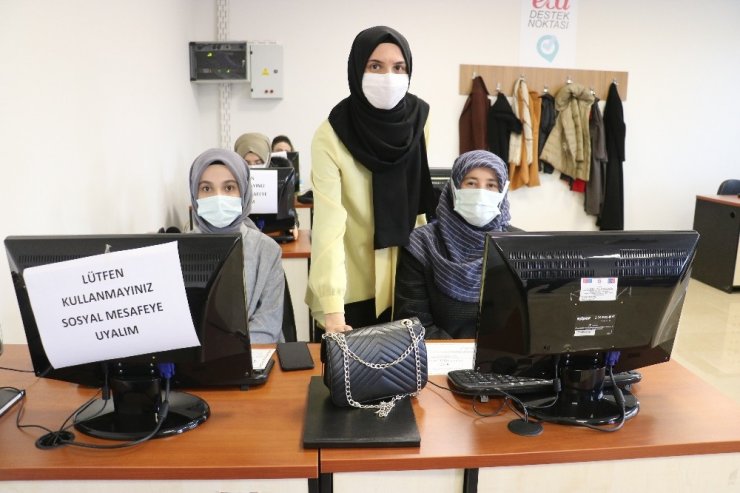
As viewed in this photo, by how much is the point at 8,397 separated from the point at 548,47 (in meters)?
5.16

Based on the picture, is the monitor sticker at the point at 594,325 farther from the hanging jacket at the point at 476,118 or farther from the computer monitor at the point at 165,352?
the hanging jacket at the point at 476,118

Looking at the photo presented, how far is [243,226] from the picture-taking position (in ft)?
6.66

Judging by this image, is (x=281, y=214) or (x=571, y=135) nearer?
(x=281, y=214)

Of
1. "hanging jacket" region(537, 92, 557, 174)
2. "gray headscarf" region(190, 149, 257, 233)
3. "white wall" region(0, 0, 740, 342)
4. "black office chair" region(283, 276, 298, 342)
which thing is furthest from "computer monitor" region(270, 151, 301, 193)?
"hanging jacket" region(537, 92, 557, 174)

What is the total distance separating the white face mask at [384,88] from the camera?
1.80 m

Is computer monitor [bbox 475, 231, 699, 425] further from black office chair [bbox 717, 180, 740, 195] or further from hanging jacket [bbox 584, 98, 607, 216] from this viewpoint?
black office chair [bbox 717, 180, 740, 195]

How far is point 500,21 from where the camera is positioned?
208 inches

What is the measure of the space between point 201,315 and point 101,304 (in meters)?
0.18

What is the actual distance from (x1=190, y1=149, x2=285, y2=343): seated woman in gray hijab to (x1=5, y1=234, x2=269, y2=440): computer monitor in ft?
1.89

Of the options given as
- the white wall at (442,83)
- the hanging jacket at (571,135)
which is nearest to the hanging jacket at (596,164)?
the hanging jacket at (571,135)

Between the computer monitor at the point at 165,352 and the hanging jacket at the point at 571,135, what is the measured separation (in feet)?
15.4

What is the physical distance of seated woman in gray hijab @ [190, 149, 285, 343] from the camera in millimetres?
1869

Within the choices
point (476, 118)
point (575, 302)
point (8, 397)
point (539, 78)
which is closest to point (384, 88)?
point (575, 302)

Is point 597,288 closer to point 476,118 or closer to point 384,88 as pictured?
point 384,88
